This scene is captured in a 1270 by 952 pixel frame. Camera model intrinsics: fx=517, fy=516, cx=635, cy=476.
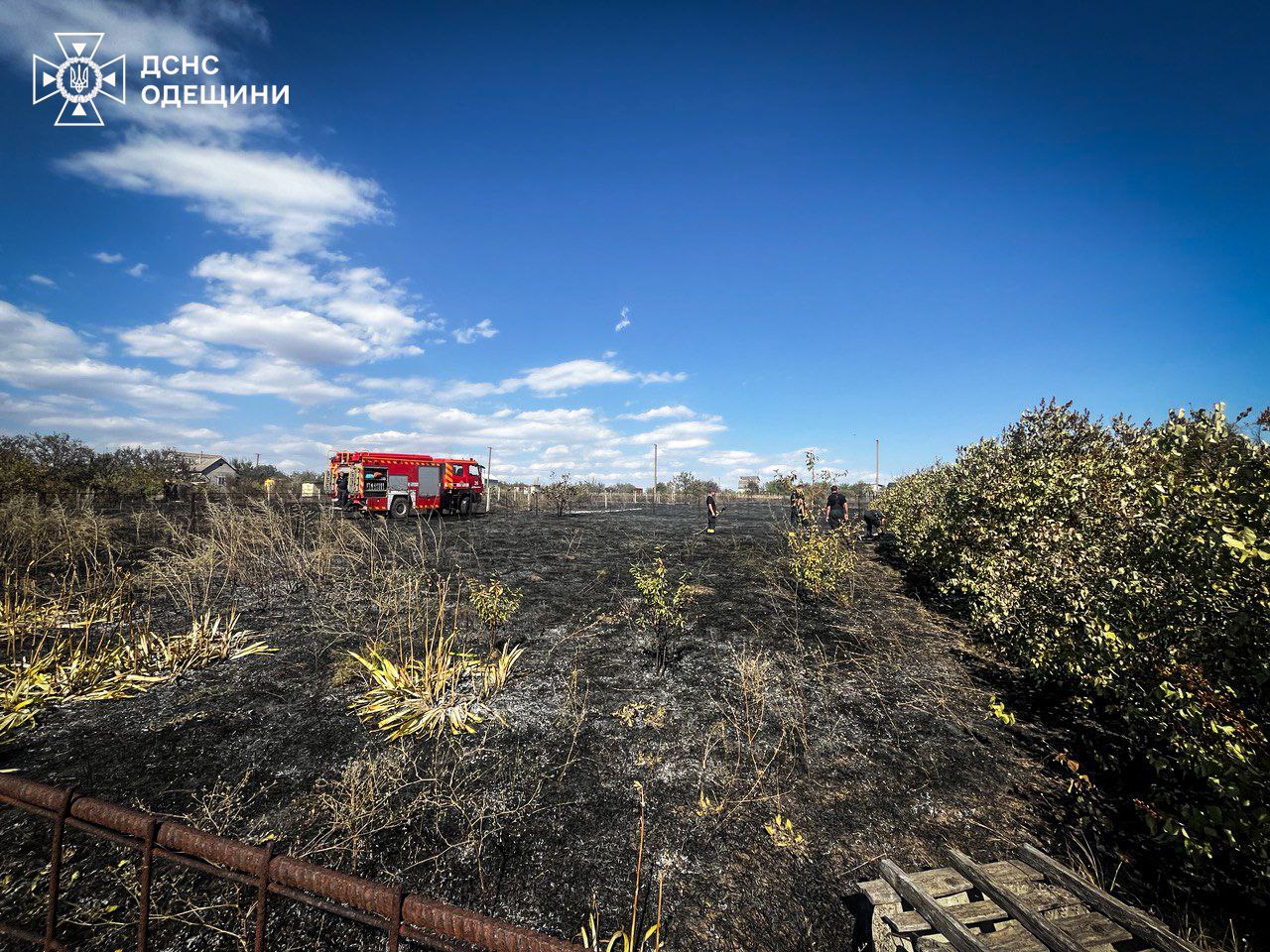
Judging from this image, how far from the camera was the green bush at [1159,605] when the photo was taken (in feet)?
9.85

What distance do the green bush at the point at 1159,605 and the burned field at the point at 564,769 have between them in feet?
2.81

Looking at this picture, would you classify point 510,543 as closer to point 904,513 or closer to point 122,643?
point 122,643

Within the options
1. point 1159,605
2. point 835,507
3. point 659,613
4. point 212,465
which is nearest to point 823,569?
point 659,613

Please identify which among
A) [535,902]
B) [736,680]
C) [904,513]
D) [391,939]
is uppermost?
[904,513]

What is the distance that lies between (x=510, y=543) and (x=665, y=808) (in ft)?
37.5

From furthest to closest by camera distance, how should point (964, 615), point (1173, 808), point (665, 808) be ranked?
point (964, 615) → point (665, 808) → point (1173, 808)

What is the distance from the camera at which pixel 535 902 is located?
128 inches

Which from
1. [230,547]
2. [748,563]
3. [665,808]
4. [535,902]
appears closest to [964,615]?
[748,563]

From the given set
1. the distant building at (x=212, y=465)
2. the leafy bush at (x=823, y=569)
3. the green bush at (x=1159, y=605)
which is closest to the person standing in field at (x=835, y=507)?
the leafy bush at (x=823, y=569)

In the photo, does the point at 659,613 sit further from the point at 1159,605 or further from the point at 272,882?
the point at 272,882

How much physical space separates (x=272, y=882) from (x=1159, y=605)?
587cm

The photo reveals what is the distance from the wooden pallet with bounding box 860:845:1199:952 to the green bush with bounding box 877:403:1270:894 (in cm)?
66

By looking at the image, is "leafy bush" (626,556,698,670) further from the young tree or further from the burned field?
the young tree

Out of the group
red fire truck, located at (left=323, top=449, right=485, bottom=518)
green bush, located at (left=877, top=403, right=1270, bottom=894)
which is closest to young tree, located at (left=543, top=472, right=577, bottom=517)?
red fire truck, located at (left=323, top=449, right=485, bottom=518)
